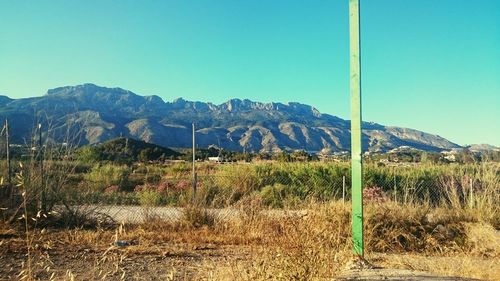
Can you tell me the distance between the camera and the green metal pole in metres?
5.53

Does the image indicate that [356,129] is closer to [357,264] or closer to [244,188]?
[357,264]

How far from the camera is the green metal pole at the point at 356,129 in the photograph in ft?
18.1

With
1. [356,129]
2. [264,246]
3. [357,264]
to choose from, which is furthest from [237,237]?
[264,246]

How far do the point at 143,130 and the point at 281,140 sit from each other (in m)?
50.5

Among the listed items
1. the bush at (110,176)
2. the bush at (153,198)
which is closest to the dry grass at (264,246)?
the bush at (153,198)

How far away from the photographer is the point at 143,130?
16950cm

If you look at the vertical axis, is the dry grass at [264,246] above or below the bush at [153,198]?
above

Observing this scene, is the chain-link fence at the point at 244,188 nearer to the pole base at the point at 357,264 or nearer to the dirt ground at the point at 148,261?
the dirt ground at the point at 148,261

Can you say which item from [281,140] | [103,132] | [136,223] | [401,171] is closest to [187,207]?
[136,223]

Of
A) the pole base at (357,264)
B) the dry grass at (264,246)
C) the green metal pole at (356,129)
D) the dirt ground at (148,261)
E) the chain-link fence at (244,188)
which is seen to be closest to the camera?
the dry grass at (264,246)

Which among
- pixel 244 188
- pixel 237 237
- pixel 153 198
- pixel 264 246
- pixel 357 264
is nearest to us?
pixel 264 246

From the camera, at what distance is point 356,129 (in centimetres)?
558

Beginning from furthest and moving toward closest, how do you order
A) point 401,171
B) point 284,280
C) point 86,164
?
point 86,164, point 401,171, point 284,280

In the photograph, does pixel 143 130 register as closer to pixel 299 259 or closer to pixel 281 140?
pixel 281 140
